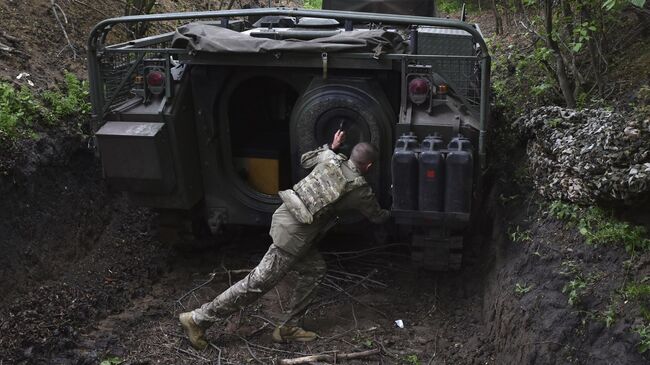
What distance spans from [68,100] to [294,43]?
2.57 meters

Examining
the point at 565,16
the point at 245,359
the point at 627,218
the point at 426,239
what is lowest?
the point at 245,359

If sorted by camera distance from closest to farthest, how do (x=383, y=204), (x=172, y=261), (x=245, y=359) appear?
(x=245, y=359)
(x=383, y=204)
(x=172, y=261)

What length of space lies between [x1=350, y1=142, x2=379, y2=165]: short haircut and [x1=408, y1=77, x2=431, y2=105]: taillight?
0.51 m

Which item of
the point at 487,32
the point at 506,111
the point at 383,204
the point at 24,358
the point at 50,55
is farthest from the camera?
the point at 487,32

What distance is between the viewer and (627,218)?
411 centimetres

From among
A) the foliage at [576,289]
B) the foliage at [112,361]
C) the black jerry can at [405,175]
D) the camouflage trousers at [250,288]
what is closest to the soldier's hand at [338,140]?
the black jerry can at [405,175]

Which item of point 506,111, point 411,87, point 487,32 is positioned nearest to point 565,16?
point 506,111

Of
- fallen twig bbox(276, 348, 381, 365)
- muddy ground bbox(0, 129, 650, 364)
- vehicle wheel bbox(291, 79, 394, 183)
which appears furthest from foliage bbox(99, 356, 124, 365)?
vehicle wheel bbox(291, 79, 394, 183)

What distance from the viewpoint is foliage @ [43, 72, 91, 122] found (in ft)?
21.0

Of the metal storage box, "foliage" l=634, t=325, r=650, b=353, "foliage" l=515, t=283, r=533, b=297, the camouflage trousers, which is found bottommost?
the camouflage trousers

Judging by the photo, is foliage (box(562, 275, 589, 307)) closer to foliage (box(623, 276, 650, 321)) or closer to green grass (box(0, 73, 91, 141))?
foliage (box(623, 276, 650, 321))

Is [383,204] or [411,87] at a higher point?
[411,87]

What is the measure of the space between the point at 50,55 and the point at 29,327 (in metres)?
3.60

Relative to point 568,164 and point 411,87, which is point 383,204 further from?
point 568,164
